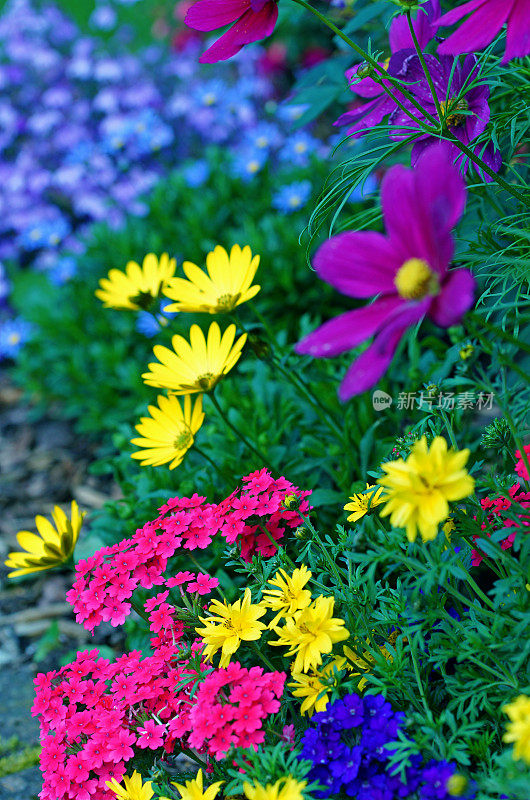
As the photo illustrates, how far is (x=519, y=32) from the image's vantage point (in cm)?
97

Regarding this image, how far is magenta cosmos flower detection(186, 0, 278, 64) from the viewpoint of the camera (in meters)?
1.11

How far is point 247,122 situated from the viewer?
381cm

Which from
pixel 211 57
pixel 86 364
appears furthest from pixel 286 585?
pixel 86 364

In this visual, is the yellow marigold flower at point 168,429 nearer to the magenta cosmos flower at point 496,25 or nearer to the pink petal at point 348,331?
the pink petal at point 348,331

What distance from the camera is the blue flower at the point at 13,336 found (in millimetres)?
3311

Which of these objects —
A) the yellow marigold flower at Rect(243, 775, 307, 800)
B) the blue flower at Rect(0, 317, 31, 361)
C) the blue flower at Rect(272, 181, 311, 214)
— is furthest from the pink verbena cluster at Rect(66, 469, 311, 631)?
the blue flower at Rect(0, 317, 31, 361)

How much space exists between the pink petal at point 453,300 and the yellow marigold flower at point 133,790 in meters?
0.77

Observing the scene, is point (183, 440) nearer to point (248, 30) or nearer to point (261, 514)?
point (261, 514)

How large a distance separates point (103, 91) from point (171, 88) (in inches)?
18.3

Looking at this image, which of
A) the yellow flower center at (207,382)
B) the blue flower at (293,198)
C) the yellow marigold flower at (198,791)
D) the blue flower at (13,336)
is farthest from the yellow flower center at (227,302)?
the blue flower at (13,336)

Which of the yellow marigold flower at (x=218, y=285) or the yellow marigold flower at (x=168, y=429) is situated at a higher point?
the yellow marigold flower at (x=218, y=285)

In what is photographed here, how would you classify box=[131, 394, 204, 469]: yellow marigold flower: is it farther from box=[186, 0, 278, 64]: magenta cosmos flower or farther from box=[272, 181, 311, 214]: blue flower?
box=[272, 181, 311, 214]: blue flower

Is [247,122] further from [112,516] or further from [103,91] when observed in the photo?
[112,516]

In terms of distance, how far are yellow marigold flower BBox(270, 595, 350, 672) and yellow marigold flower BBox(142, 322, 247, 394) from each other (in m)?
0.45
